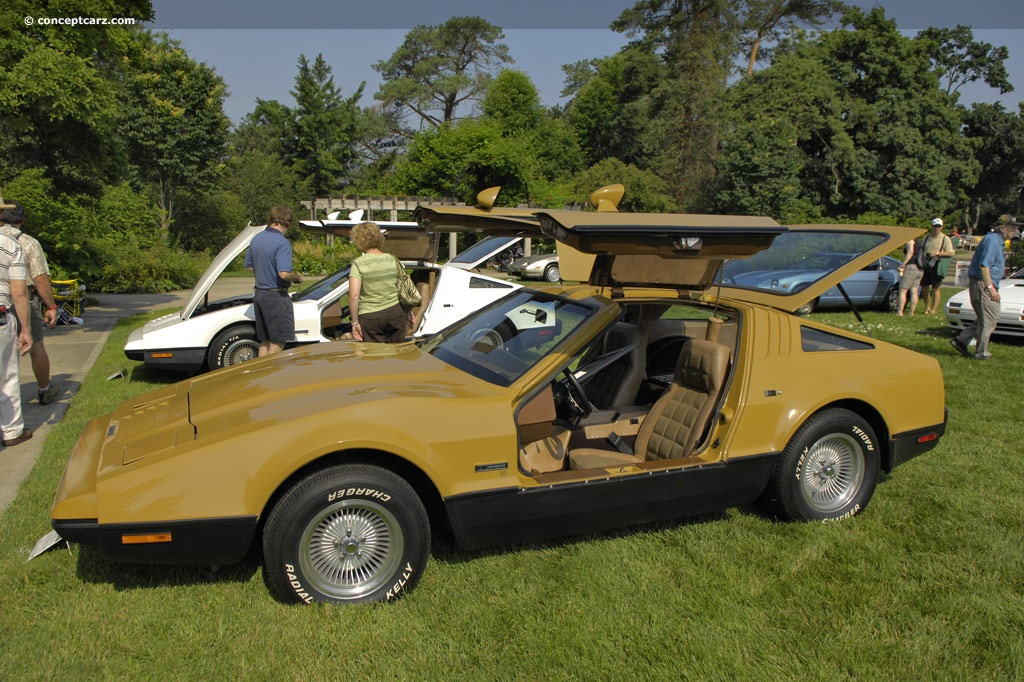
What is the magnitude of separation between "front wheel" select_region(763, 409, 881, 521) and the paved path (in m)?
4.72

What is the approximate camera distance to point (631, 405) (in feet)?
15.2

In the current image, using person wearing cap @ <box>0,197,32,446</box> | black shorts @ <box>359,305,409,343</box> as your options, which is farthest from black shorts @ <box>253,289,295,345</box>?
person wearing cap @ <box>0,197,32,446</box>

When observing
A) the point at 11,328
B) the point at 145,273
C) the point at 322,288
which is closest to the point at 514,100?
the point at 145,273

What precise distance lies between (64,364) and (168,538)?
7307mm

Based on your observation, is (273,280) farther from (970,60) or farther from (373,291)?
(970,60)

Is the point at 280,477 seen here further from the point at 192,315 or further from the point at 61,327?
the point at 61,327

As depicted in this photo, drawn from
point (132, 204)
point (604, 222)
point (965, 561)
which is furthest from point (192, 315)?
point (132, 204)

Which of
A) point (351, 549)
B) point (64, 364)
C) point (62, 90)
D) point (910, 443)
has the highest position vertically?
point (62, 90)

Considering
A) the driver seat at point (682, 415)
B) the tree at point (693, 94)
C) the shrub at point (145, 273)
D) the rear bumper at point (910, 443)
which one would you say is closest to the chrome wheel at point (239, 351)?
the driver seat at point (682, 415)

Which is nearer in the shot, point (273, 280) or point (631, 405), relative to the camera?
point (631, 405)

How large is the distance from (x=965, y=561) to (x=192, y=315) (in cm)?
738

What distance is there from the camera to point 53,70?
9531 millimetres

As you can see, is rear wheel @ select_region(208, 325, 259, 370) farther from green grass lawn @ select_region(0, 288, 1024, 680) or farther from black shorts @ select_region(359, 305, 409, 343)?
green grass lawn @ select_region(0, 288, 1024, 680)

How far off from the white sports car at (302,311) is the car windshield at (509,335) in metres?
2.80
